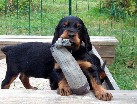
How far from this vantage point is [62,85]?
10.8ft

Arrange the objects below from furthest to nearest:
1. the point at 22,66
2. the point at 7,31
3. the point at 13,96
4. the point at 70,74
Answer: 1. the point at 7,31
2. the point at 22,66
3. the point at 70,74
4. the point at 13,96

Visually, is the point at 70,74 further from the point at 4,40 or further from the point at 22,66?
the point at 4,40

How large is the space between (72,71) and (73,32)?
0.32m

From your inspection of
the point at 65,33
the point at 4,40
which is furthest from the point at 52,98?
the point at 4,40

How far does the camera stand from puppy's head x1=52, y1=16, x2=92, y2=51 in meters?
3.27

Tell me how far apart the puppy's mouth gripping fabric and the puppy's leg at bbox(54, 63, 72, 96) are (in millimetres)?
45

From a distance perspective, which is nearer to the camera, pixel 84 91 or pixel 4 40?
pixel 84 91

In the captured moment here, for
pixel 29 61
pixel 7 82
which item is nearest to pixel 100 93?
pixel 29 61

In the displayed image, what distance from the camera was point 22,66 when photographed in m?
4.46

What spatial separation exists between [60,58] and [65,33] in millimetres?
202

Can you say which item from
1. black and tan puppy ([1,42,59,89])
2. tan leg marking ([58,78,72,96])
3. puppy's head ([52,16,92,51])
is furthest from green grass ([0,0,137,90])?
tan leg marking ([58,78,72,96])

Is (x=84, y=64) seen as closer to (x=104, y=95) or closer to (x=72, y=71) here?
(x=72, y=71)

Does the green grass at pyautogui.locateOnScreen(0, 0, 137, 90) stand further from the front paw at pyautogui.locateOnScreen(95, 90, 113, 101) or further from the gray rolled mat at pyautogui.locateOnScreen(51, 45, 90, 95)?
Result: the front paw at pyautogui.locateOnScreen(95, 90, 113, 101)

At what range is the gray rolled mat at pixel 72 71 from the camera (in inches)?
125
